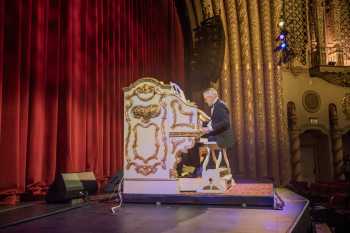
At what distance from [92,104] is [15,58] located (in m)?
1.64

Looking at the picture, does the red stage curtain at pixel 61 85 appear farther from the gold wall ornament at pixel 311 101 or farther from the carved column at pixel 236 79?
the gold wall ornament at pixel 311 101

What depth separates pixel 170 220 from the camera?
2.92 metres

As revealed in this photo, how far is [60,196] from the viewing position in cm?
392

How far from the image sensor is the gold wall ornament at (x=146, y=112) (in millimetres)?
4086

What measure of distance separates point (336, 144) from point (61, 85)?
1015 centimetres

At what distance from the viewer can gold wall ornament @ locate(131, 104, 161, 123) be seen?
13.4ft

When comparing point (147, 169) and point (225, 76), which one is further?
point (225, 76)

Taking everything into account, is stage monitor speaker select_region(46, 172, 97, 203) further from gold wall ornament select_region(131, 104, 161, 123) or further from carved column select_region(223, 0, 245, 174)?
carved column select_region(223, 0, 245, 174)

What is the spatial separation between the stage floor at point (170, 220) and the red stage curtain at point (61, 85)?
39.6 inches

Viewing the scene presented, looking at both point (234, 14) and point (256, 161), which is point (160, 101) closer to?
point (256, 161)

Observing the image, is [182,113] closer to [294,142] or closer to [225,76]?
[225,76]

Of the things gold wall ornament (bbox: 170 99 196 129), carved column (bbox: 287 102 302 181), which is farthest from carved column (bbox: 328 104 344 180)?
gold wall ornament (bbox: 170 99 196 129)

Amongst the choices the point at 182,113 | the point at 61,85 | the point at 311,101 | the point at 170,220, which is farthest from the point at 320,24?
the point at 170,220

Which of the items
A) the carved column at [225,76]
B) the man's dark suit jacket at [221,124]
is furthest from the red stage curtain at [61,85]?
the carved column at [225,76]
